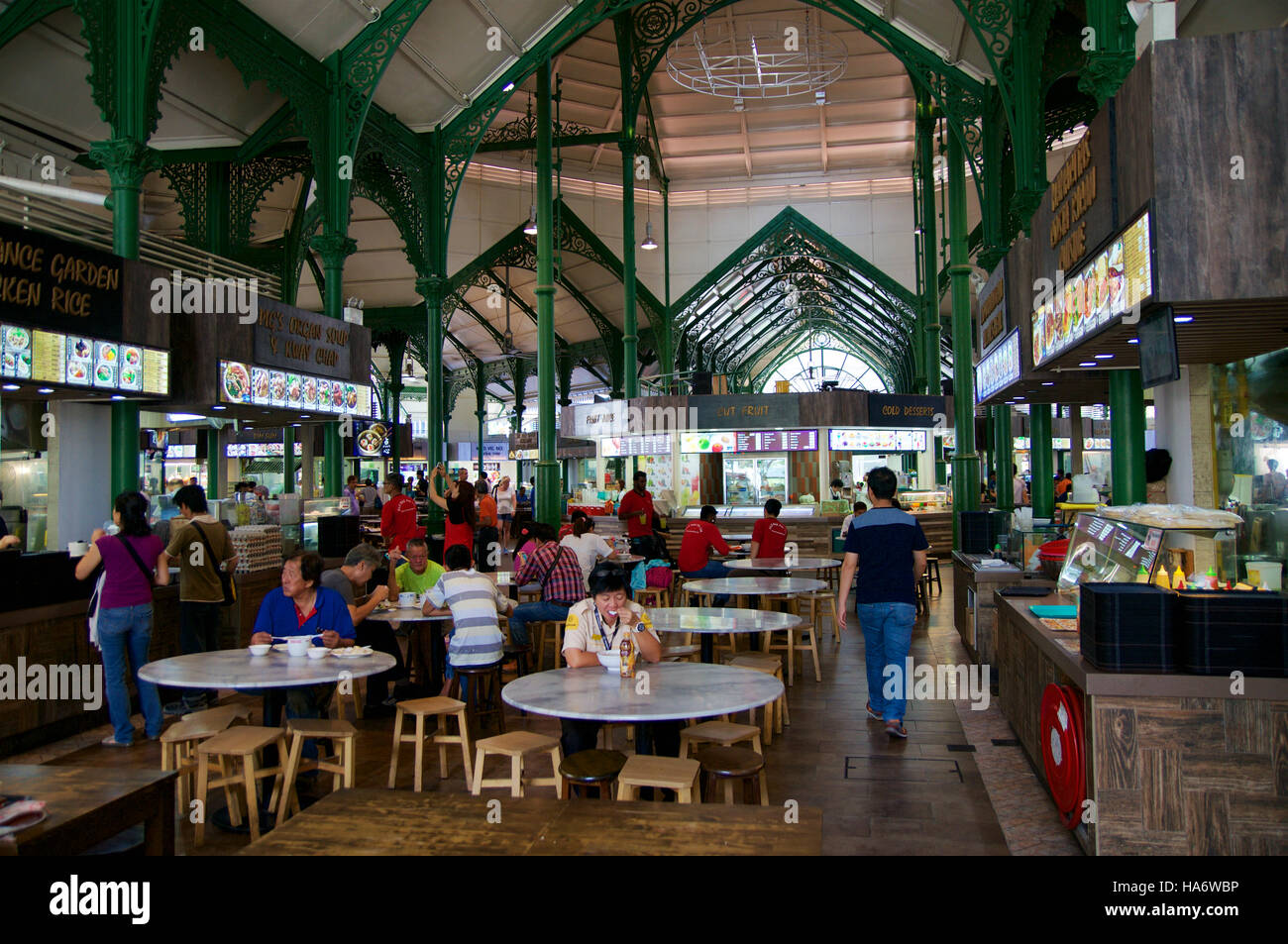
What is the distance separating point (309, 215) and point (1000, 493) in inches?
399

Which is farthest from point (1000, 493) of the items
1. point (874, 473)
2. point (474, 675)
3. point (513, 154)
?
point (513, 154)

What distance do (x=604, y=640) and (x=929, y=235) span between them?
1488 cm

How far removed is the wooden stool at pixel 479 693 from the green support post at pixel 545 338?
21.9ft

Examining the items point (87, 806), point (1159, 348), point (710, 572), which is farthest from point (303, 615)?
point (710, 572)

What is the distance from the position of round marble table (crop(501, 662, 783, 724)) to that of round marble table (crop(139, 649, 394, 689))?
0.88 m

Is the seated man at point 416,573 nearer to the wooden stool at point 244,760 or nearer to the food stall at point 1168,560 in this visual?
the wooden stool at point 244,760

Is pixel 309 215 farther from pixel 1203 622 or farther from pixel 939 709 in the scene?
pixel 1203 622

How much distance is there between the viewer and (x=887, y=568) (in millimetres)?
5480

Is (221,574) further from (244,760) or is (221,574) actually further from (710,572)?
(710,572)

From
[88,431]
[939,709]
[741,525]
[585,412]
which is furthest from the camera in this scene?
[585,412]

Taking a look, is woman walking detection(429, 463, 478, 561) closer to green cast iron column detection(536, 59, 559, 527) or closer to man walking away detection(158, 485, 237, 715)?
green cast iron column detection(536, 59, 559, 527)

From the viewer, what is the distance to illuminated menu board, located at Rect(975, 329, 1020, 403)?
24.0ft

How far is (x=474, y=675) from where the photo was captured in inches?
210

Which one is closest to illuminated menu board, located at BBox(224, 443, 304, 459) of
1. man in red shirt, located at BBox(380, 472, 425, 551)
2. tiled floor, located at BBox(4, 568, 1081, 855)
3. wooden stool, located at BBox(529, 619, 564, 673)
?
man in red shirt, located at BBox(380, 472, 425, 551)
